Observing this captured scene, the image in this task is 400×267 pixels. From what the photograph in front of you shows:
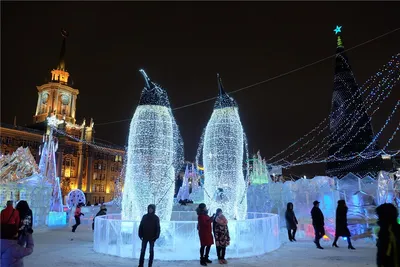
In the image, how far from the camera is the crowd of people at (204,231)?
3.50 m

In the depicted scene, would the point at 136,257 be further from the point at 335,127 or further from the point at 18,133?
the point at 18,133

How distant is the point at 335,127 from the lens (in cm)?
2906

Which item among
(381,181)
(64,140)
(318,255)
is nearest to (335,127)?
(381,181)

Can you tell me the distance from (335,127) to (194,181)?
1672 cm

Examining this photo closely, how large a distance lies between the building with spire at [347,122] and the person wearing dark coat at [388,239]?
2638 centimetres

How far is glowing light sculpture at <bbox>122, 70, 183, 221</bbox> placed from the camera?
977 cm

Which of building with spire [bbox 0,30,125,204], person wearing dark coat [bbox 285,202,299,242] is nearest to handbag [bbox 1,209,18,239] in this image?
person wearing dark coat [bbox 285,202,299,242]

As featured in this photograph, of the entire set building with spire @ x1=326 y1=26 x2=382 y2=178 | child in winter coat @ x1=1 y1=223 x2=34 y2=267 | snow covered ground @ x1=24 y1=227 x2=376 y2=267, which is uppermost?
building with spire @ x1=326 y1=26 x2=382 y2=178

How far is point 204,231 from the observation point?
752 cm

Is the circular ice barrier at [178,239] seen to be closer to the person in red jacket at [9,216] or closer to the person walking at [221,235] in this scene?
the person walking at [221,235]

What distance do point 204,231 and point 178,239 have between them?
1.10m

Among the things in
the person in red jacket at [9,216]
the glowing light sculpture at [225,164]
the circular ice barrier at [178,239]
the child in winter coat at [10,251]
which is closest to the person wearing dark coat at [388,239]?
the child in winter coat at [10,251]

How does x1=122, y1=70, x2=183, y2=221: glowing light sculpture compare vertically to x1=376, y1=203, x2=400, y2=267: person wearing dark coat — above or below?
above

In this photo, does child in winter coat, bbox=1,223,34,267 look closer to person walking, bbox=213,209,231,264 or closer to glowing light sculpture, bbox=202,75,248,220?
person walking, bbox=213,209,231,264
